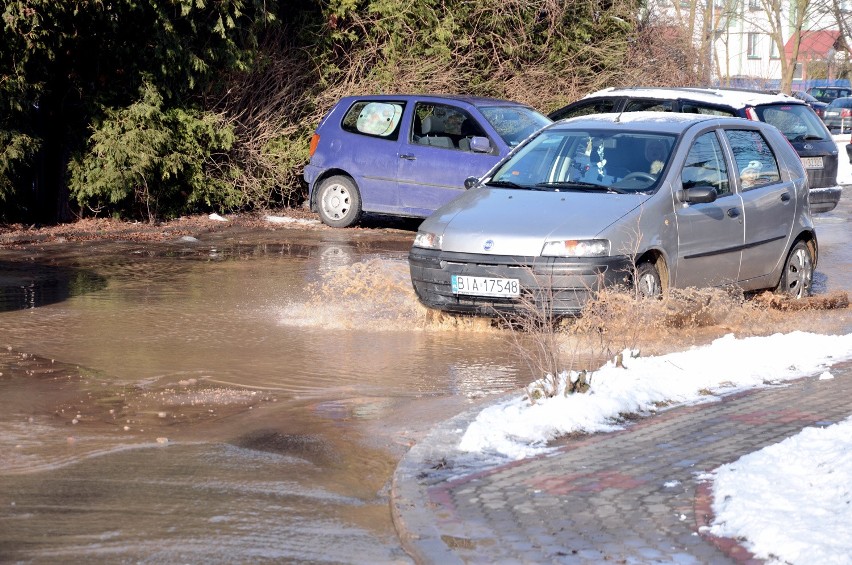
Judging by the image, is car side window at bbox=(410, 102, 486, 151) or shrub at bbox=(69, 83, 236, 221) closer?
car side window at bbox=(410, 102, 486, 151)

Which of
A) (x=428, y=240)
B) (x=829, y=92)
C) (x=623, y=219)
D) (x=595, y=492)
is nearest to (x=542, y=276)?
(x=623, y=219)

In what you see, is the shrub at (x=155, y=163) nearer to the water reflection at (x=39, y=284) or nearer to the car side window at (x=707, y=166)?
the water reflection at (x=39, y=284)

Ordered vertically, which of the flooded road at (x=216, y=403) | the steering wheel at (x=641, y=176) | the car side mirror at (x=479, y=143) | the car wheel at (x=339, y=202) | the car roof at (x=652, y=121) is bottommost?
the flooded road at (x=216, y=403)

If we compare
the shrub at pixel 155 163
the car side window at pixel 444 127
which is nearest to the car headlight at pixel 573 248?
the car side window at pixel 444 127

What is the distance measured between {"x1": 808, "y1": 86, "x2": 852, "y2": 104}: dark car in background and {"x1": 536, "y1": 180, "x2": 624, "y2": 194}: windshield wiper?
46.1 metres

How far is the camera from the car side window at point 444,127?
49.6 feet

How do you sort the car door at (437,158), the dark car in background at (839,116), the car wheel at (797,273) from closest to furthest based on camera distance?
the car wheel at (797,273) < the car door at (437,158) < the dark car in background at (839,116)

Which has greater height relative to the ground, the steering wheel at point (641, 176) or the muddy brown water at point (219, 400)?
the steering wheel at point (641, 176)

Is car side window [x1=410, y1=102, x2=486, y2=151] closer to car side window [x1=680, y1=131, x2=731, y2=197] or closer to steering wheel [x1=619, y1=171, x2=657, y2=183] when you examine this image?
car side window [x1=680, y1=131, x2=731, y2=197]

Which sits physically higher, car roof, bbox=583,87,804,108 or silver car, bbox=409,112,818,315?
car roof, bbox=583,87,804,108

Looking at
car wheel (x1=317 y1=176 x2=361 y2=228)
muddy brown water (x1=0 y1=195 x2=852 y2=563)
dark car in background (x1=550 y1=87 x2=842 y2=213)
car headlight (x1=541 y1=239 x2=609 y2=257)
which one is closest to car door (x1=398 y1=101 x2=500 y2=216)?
car wheel (x1=317 y1=176 x2=361 y2=228)

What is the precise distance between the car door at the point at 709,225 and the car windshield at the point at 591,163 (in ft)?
0.92

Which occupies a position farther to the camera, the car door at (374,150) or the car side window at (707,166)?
the car door at (374,150)

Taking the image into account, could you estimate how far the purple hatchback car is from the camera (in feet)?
49.2
